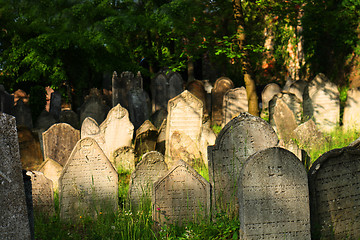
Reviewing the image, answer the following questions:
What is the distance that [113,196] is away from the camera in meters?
5.80

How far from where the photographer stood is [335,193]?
480 centimetres

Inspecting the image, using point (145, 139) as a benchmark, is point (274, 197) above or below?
below

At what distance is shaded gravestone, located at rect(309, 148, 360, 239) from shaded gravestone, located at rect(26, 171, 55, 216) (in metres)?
3.46

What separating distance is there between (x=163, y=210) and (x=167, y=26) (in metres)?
11.3

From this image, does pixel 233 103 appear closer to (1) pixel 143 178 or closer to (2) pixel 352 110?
(2) pixel 352 110

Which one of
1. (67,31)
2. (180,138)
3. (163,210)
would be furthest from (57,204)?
(67,31)

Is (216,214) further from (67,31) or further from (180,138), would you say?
(67,31)

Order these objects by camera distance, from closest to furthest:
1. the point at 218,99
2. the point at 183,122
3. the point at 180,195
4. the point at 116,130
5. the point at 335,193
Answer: the point at 335,193 < the point at 180,195 < the point at 183,122 < the point at 116,130 < the point at 218,99

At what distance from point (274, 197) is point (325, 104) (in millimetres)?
7056

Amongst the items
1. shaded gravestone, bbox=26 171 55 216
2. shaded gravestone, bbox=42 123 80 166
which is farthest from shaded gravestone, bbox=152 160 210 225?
shaded gravestone, bbox=42 123 80 166

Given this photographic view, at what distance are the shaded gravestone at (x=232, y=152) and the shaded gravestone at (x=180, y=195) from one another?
20cm

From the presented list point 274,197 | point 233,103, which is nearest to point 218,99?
point 233,103

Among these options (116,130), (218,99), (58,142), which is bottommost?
(58,142)

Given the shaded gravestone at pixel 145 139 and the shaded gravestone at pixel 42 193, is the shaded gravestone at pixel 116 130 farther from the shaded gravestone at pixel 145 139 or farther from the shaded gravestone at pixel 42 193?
the shaded gravestone at pixel 42 193
